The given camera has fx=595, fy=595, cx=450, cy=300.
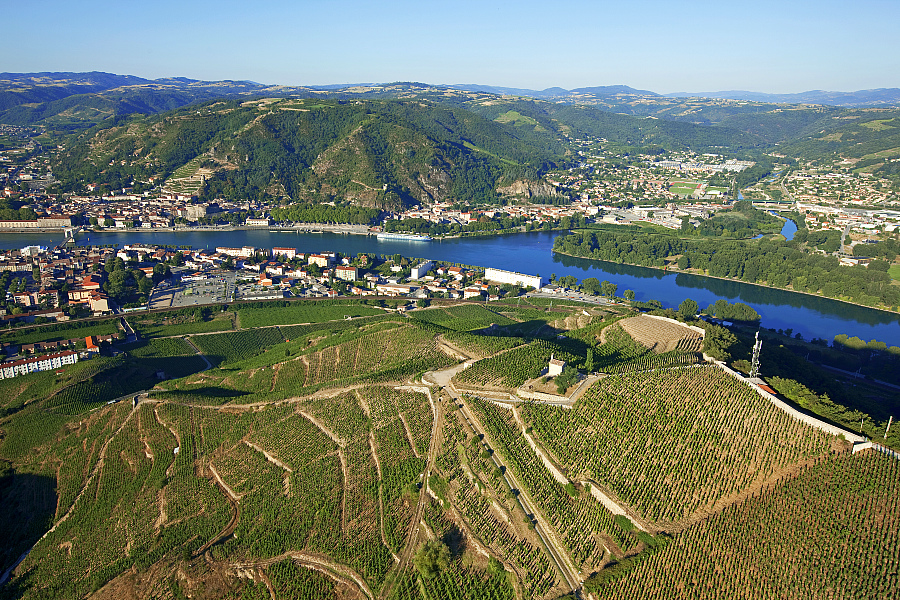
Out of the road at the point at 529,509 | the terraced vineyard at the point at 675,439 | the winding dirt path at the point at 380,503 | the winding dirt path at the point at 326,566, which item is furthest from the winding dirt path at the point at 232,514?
the terraced vineyard at the point at 675,439

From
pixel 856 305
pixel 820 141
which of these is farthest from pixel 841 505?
pixel 820 141

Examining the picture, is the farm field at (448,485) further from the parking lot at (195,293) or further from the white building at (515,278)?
the white building at (515,278)

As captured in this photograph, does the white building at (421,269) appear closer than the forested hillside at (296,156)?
Yes

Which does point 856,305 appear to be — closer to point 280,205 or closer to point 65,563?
point 65,563

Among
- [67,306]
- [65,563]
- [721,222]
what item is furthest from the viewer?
[721,222]

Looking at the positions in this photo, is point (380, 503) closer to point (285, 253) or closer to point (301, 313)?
point (301, 313)

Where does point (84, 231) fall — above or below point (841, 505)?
below

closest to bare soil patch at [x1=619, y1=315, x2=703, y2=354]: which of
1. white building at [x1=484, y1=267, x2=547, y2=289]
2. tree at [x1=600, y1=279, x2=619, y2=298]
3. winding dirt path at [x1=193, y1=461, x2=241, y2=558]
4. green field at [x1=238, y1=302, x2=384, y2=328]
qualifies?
tree at [x1=600, y1=279, x2=619, y2=298]

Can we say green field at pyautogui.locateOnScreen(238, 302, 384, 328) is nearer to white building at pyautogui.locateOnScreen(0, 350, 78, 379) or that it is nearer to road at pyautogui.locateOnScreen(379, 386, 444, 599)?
white building at pyautogui.locateOnScreen(0, 350, 78, 379)
